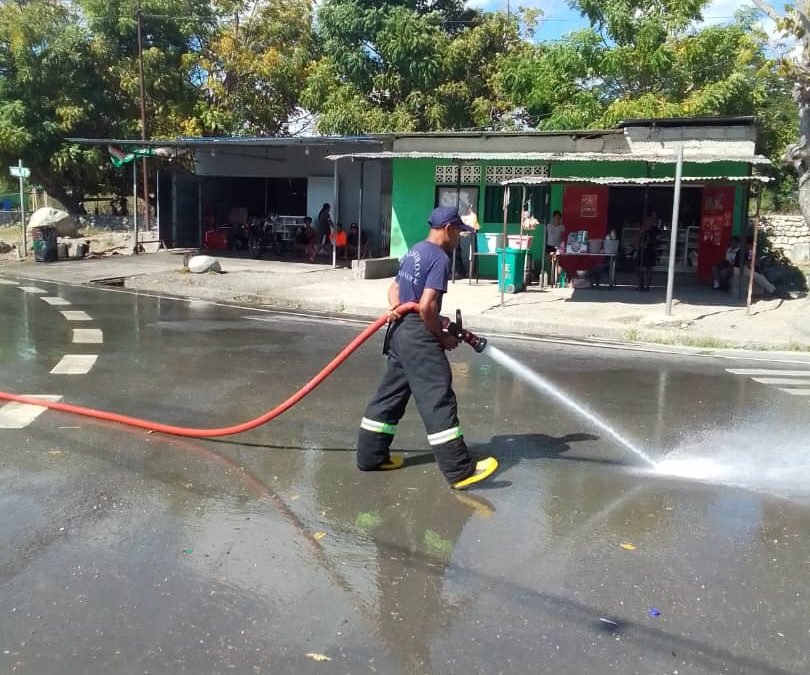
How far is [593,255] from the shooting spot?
1648 centimetres

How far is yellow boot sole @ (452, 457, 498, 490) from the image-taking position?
5035 mm

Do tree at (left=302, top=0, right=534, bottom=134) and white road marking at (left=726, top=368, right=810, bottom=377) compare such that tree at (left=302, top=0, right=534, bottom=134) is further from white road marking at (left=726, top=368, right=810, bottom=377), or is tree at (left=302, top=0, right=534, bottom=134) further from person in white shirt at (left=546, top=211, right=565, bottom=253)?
white road marking at (left=726, top=368, right=810, bottom=377)

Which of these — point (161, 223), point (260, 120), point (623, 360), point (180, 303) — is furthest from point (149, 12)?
point (623, 360)

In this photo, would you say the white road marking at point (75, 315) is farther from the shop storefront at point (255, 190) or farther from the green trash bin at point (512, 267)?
the shop storefront at point (255, 190)

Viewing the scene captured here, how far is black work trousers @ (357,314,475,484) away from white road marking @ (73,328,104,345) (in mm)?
6265

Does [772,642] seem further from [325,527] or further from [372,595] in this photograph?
[325,527]

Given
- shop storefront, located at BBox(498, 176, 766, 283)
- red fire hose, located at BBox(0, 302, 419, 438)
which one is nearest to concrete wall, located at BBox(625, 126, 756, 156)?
shop storefront, located at BBox(498, 176, 766, 283)

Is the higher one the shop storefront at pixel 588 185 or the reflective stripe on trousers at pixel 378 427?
the shop storefront at pixel 588 185

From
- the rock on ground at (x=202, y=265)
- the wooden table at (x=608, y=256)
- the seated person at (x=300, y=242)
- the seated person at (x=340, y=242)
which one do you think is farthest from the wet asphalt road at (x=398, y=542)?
the seated person at (x=300, y=242)

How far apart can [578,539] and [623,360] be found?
19.1ft

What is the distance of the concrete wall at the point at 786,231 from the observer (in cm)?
2412

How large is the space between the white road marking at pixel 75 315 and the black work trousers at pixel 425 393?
8.58m

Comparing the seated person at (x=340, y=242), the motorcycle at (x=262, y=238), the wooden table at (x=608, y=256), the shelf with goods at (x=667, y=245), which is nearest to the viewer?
the wooden table at (x=608, y=256)

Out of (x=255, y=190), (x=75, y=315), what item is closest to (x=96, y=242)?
(x=255, y=190)
